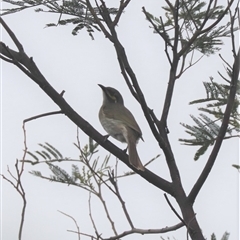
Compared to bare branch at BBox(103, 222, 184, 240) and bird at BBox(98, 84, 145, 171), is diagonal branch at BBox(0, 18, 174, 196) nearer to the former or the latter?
bare branch at BBox(103, 222, 184, 240)

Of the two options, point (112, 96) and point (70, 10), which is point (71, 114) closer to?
point (70, 10)

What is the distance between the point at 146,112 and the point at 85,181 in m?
1.37

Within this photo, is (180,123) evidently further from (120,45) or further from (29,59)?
(29,59)

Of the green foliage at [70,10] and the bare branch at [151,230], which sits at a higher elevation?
the green foliage at [70,10]

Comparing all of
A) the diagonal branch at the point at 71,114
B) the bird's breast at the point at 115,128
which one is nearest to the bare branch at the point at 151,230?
the diagonal branch at the point at 71,114

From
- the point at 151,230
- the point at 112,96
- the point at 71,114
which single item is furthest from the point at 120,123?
the point at 151,230

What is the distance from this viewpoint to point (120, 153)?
11.5ft

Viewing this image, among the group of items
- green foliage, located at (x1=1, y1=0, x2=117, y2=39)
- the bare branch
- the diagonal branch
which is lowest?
the bare branch

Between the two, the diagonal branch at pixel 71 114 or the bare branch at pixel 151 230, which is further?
the diagonal branch at pixel 71 114

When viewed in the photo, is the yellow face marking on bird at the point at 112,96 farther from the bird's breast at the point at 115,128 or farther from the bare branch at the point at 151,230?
the bare branch at the point at 151,230

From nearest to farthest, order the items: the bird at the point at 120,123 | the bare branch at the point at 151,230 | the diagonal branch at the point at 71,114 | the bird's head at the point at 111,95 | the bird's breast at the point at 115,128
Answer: the bare branch at the point at 151,230 → the diagonal branch at the point at 71,114 → the bird at the point at 120,123 → the bird's breast at the point at 115,128 → the bird's head at the point at 111,95

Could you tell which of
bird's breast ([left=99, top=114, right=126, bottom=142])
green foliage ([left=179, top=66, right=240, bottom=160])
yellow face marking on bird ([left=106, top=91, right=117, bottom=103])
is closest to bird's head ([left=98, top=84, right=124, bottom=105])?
yellow face marking on bird ([left=106, top=91, right=117, bottom=103])

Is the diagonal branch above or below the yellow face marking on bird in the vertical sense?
below

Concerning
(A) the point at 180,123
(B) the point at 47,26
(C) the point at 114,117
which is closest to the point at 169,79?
(A) the point at 180,123
